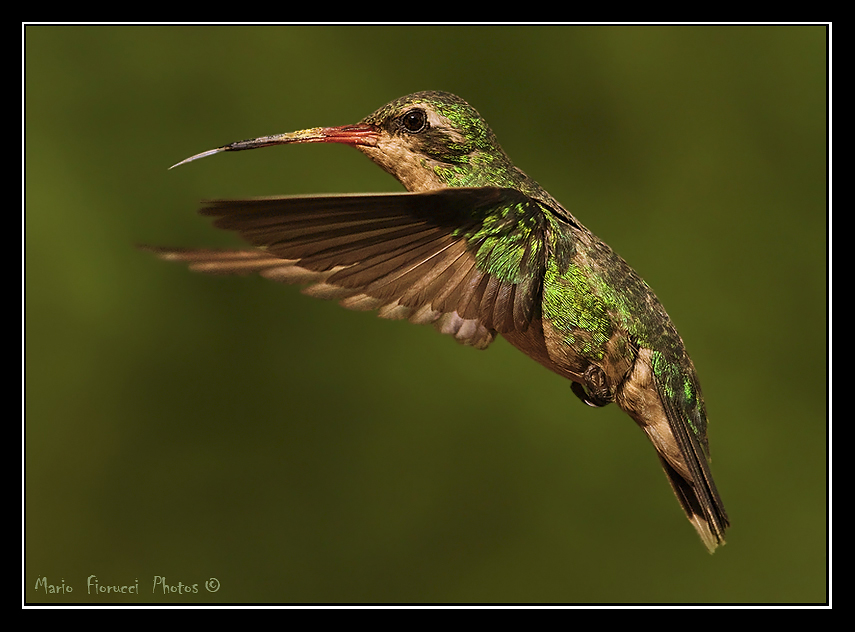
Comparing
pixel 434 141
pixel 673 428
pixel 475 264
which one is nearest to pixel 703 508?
pixel 673 428

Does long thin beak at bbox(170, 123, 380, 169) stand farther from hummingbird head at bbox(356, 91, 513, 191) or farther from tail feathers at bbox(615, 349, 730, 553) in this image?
tail feathers at bbox(615, 349, 730, 553)

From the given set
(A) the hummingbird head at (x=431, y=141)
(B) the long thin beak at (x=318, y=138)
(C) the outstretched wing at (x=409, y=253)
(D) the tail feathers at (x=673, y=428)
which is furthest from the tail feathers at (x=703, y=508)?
(B) the long thin beak at (x=318, y=138)

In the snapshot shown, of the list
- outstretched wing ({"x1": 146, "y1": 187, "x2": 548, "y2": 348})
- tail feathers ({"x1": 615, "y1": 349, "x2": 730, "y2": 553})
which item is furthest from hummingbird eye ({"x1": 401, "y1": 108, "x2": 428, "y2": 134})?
tail feathers ({"x1": 615, "y1": 349, "x2": 730, "y2": 553})

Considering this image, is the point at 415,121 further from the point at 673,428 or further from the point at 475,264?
the point at 673,428

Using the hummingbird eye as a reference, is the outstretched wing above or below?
below

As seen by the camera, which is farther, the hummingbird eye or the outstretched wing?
the hummingbird eye

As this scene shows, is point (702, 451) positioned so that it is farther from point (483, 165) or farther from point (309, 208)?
point (309, 208)
